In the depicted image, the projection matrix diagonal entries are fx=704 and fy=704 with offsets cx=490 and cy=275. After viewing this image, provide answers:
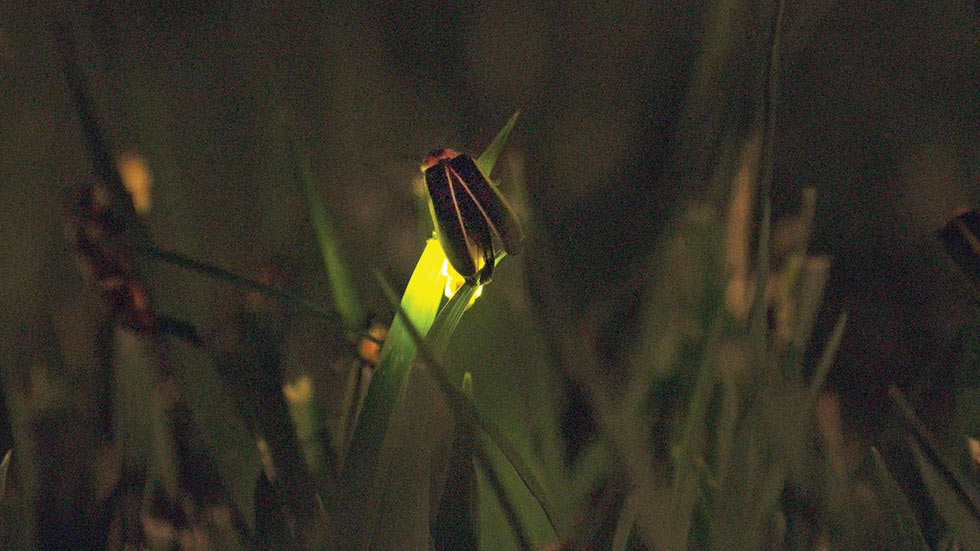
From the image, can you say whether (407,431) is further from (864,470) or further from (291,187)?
(291,187)

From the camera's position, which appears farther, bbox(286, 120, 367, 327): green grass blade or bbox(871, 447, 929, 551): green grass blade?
bbox(286, 120, 367, 327): green grass blade

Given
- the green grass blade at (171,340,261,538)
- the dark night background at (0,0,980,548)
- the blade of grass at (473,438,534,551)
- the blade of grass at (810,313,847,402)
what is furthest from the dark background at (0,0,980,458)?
the blade of grass at (473,438,534,551)

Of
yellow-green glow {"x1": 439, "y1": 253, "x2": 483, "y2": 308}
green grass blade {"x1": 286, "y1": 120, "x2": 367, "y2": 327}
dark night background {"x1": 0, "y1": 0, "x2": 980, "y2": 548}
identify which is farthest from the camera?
dark night background {"x1": 0, "y1": 0, "x2": 980, "y2": 548}

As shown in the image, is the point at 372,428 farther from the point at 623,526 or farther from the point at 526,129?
the point at 526,129

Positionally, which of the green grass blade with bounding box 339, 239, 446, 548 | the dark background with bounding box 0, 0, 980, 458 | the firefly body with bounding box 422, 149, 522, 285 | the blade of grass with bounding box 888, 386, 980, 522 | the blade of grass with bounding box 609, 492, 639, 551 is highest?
the dark background with bounding box 0, 0, 980, 458

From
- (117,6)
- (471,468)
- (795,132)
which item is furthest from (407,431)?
(117,6)

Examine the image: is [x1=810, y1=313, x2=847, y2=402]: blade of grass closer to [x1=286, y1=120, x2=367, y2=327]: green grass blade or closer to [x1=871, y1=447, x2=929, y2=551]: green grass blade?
[x1=871, y1=447, x2=929, y2=551]: green grass blade
